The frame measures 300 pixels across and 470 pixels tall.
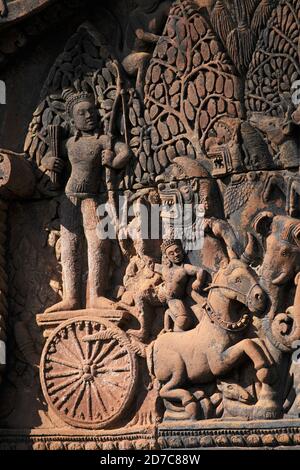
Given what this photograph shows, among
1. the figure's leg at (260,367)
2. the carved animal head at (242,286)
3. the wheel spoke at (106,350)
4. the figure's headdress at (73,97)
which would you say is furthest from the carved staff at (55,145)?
the figure's leg at (260,367)

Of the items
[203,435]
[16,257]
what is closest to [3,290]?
[16,257]

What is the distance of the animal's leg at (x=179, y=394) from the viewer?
7641 millimetres

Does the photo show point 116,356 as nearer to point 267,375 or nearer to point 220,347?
point 220,347

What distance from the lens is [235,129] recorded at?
7648mm

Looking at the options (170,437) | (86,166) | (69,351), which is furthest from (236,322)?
(86,166)

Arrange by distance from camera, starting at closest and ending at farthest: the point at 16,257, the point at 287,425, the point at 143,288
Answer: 1. the point at 287,425
2. the point at 143,288
3. the point at 16,257

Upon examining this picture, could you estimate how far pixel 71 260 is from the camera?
8.18 meters

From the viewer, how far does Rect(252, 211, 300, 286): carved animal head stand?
7.43 m

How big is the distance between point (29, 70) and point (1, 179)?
2.31 ft

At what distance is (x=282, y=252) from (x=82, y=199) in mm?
1292

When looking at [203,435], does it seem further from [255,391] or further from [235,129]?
[235,129]

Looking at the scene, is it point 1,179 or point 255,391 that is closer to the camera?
point 255,391

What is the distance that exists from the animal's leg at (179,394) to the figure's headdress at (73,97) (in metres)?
1.59

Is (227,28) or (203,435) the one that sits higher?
(227,28)
